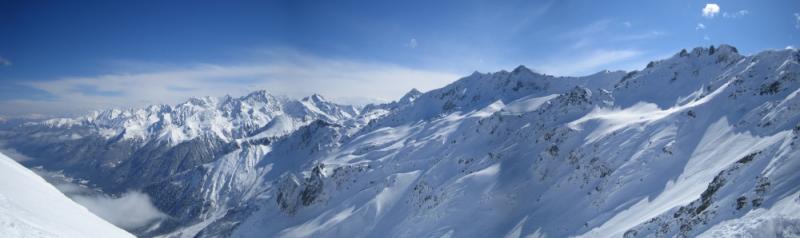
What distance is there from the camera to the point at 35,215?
90.0 feet

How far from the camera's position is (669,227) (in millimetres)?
39531

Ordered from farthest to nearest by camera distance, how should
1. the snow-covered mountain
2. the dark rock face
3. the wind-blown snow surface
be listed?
1. the dark rock face
2. the snow-covered mountain
3. the wind-blown snow surface

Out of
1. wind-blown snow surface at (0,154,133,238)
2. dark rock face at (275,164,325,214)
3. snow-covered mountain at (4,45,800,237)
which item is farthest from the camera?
dark rock face at (275,164,325,214)

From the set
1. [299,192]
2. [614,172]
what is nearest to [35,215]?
[614,172]

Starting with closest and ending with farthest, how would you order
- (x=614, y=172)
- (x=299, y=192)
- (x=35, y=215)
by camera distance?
1. (x=35, y=215)
2. (x=614, y=172)
3. (x=299, y=192)

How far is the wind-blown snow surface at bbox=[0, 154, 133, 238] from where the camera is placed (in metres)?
23.1

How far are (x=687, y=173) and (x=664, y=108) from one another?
135 feet

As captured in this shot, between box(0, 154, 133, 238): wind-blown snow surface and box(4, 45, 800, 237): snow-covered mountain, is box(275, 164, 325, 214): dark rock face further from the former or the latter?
box(0, 154, 133, 238): wind-blown snow surface

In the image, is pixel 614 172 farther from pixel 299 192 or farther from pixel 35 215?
pixel 299 192

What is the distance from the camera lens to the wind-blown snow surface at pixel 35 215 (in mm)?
23062

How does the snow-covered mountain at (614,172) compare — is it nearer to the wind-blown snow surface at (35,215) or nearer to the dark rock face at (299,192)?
the dark rock face at (299,192)

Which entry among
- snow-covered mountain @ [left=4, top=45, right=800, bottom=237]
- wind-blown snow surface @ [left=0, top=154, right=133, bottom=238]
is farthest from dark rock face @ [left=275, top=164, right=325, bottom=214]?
wind-blown snow surface @ [left=0, top=154, right=133, bottom=238]

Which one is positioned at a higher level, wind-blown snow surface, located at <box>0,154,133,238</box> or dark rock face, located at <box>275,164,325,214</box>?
wind-blown snow surface, located at <box>0,154,133,238</box>

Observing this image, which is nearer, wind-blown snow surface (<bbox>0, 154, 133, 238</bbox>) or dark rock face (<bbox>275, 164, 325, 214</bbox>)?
wind-blown snow surface (<bbox>0, 154, 133, 238</bbox>)
